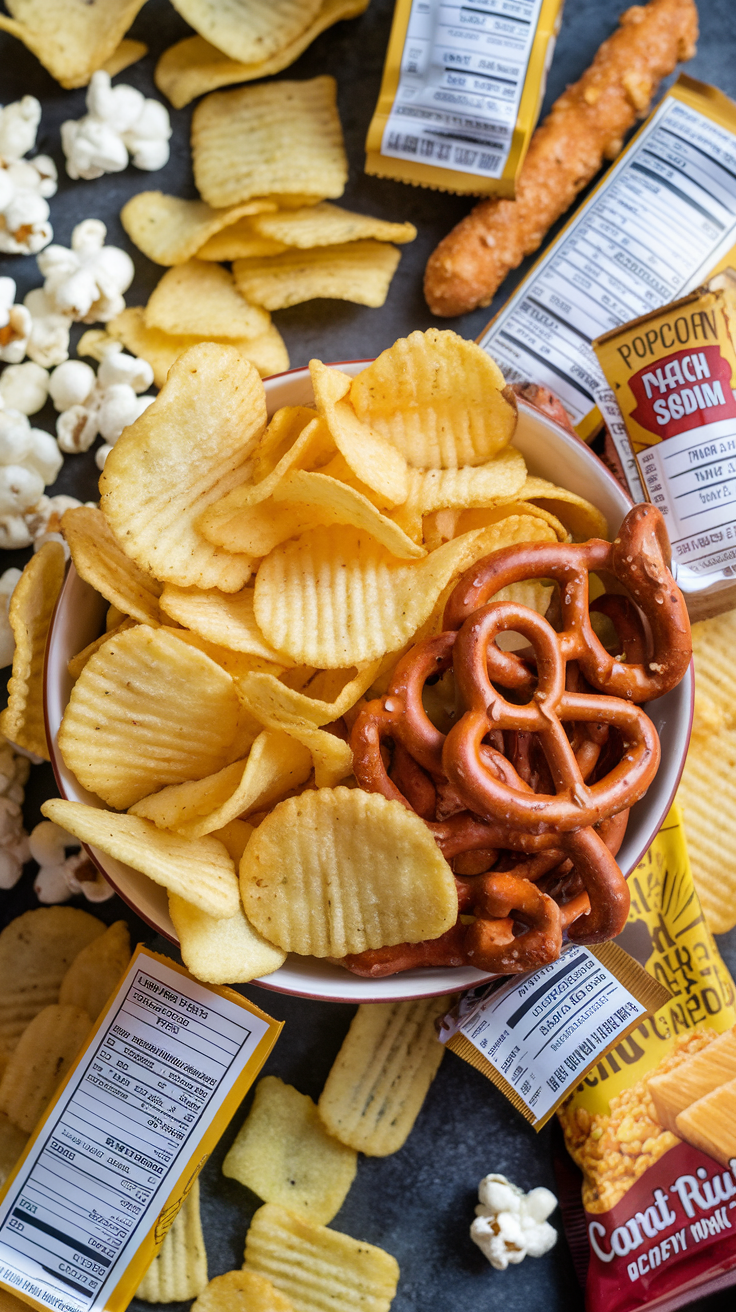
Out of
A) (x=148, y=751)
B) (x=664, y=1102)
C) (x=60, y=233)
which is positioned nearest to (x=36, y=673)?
(x=148, y=751)

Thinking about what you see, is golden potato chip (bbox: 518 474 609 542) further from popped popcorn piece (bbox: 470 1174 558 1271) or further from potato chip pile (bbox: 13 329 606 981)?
popped popcorn piece (bbox: 470 1174 558 1271)

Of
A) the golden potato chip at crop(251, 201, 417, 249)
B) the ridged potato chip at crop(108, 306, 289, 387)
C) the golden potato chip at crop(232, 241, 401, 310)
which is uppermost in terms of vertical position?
the golden potato chip at crop(251, 201, 417, 249)

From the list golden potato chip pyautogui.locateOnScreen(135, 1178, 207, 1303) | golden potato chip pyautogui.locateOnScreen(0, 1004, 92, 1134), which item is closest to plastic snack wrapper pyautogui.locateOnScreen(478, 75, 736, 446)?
golden potato chip pyautogui.locateOnScreen(0, 1004, 92, 1134)

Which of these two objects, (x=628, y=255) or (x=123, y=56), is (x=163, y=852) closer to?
(x=628, y=255)

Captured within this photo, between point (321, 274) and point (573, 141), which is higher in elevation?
point (573, 141)

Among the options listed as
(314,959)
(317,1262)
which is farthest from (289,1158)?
(314,959)

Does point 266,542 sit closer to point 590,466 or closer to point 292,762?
point 292,762
